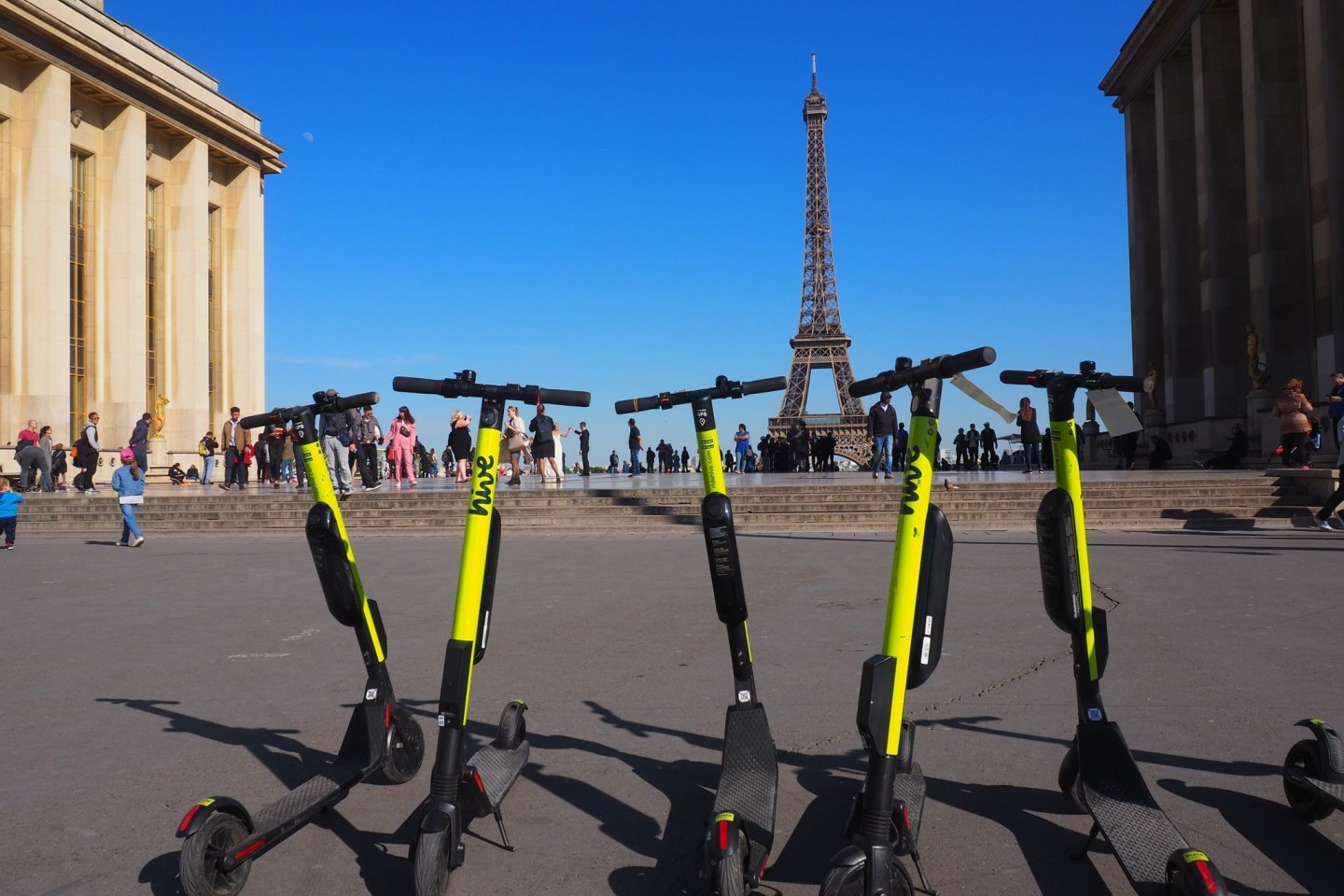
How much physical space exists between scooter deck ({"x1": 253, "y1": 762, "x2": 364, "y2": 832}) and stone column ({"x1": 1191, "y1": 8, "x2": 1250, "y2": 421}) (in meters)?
32.5

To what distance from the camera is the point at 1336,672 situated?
5512 mm

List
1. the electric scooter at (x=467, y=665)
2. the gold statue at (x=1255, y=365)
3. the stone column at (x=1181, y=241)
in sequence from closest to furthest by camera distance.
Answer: the electric scooter at (x=467, y=665) → the gold statue at (x=1255, y=365) → the stone column at (x=1181, y=241)

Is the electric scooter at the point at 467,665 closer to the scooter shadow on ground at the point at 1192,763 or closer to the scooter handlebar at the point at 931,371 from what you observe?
the scooter handlebar at the point at 931,371

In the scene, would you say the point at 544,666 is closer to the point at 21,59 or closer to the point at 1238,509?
the point at 1238,509

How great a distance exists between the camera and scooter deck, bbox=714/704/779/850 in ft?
10.8

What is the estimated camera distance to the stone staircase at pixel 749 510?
16.0 meters

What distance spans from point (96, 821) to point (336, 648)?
318 cm

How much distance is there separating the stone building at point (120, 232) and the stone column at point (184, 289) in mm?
52

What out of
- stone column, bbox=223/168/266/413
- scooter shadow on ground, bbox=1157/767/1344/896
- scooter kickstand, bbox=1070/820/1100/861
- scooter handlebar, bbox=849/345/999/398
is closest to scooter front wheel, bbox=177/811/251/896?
scooter handlebar, bbox=849/345/999/398

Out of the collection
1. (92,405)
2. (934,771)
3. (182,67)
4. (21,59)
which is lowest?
(934,771)

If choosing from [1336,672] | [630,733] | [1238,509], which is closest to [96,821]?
[630,733]

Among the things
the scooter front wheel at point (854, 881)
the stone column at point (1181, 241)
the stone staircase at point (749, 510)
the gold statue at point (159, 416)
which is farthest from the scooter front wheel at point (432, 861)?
the gold statue at point (159, 416)

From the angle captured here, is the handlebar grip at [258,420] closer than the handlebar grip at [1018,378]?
No

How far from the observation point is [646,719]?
4926 mm
